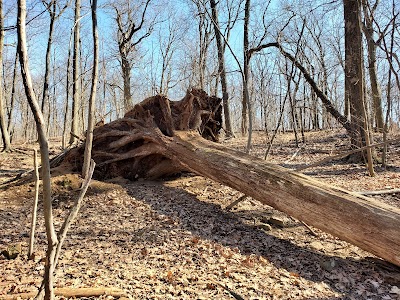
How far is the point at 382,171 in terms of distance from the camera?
807 centimetres

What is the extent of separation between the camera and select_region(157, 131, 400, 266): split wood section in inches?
142

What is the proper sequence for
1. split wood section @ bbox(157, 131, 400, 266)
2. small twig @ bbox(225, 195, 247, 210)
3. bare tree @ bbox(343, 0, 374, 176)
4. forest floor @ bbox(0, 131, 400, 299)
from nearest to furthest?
forest floor @ bbox(0, 131, 400, 299) → split wood section @ bbox(157, 131, 400, 266) → small twig @ bbox(225, 195, 247, 210) → bare tree @ bbox(343, 0, 374, 176)

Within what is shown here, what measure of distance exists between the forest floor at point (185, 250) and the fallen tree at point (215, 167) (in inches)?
19.1

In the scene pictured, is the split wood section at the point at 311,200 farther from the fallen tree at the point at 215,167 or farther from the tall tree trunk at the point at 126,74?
the tall tree trunk at the point at 126,74

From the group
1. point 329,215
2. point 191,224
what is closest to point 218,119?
point 191,224

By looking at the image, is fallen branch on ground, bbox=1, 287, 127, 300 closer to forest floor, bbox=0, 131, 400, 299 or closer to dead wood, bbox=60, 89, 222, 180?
forest floor, bbox=0, 131, 400, 299

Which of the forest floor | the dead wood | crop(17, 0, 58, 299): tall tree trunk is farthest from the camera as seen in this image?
the dead wood

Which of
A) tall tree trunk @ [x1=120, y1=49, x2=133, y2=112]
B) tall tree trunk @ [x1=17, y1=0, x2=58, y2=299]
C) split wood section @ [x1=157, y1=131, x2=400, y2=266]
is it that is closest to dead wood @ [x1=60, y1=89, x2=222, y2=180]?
split wood section @ [x1=157, y1=131, x2=400, y2=266]

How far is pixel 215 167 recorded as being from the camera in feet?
18.4

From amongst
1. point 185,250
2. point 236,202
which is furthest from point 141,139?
point 185,250

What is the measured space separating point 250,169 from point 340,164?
5214mm

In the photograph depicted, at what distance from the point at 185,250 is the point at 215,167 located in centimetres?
193

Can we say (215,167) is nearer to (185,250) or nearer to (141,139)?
(185,250)

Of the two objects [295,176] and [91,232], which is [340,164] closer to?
[295,176]
